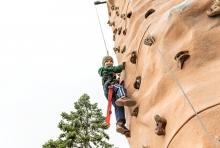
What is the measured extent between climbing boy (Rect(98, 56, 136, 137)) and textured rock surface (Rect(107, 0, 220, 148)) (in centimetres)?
14

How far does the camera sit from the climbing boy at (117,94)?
354 centimetres

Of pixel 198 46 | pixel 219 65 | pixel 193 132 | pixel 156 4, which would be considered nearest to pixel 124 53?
pixel 156 4

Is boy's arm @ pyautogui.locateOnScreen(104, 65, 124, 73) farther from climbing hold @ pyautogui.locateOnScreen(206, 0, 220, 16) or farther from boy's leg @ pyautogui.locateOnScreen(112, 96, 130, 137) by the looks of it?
climbing hold @ pyautogui.locateOnScreen(206, 0, 220, 16)

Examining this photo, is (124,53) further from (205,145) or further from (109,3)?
(109,3)

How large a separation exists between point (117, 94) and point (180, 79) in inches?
58.4

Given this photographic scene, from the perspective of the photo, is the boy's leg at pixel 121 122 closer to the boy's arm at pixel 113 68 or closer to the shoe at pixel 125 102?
the shoe at pixel 125 102

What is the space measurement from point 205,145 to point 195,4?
179cm

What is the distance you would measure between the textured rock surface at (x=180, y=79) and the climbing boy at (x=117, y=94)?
14 centimetres

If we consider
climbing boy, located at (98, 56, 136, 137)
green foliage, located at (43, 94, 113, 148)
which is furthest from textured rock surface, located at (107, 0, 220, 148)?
green foliage, located at (43, 94, 113, 148)

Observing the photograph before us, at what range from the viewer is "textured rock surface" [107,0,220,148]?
2.11m

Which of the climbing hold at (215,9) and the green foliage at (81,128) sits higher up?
the green foliage at (81,128)

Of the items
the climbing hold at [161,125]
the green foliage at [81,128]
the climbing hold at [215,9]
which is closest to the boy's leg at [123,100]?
the climbing hold at [161,125]

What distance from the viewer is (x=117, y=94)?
388 cm

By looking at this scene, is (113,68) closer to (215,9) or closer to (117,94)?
(117,94)
